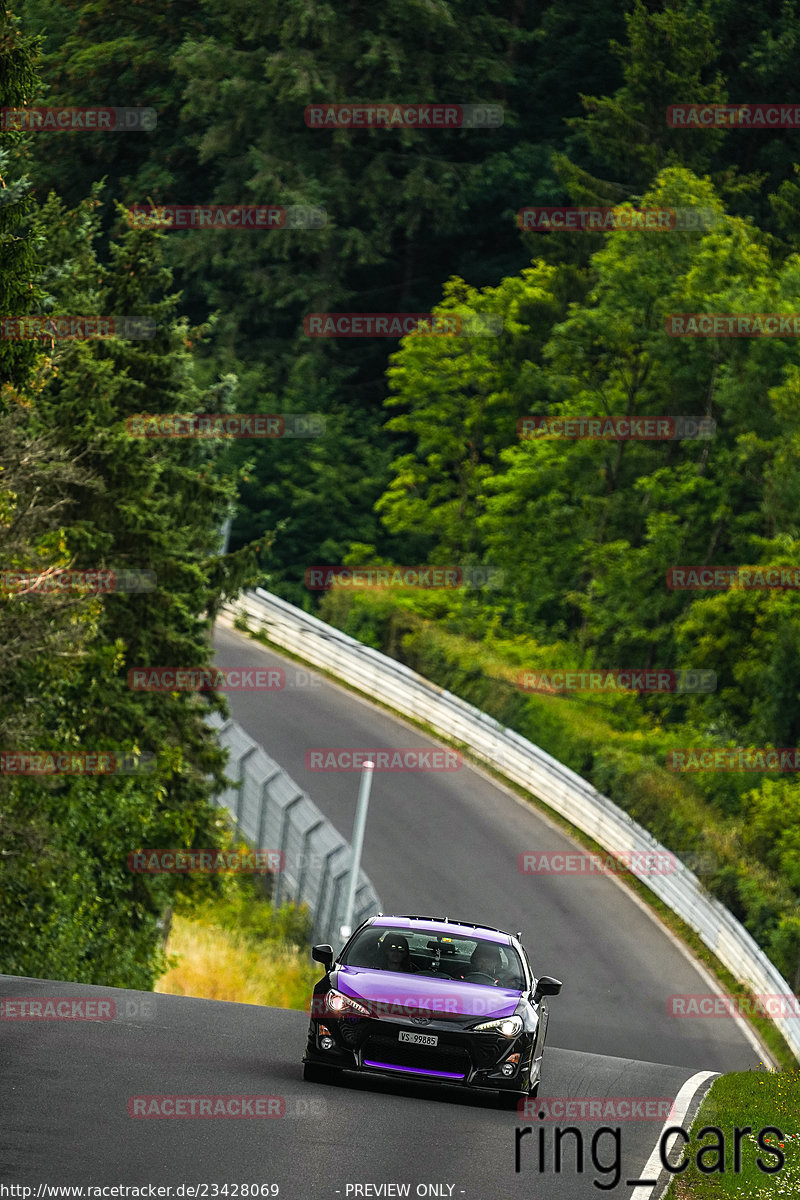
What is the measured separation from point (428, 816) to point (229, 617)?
16.8 m

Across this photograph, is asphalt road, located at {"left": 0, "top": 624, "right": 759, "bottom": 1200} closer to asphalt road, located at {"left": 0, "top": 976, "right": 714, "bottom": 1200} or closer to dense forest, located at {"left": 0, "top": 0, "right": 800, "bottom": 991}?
asphalt road, located at {"left": 0, "top": 976, "right": 714, "bottom": 1200}

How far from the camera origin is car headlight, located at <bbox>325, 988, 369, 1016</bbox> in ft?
41.8

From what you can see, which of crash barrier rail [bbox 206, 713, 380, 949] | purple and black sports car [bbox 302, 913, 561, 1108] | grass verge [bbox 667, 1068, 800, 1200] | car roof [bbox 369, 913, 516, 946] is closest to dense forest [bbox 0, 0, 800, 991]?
crash barrier rail [bbox 206, 713, 380, 949]

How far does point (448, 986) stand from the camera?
13.2 metres

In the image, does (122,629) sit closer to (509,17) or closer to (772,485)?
(772,485)

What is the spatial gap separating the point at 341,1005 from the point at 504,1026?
126cm

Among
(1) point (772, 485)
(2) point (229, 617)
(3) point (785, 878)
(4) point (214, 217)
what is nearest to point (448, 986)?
(3) point (785, 878)

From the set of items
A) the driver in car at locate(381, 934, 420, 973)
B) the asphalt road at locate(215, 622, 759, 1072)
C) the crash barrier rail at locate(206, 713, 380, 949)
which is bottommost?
the asphalt road at locate(215, 622, 759, 1072)

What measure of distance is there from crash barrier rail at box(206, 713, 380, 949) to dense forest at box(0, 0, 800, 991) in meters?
5.06

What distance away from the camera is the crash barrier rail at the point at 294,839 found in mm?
34000

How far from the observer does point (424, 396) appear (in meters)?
62.1

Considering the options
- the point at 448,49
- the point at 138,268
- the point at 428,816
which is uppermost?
the point at 448,49

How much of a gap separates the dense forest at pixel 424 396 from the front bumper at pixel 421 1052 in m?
9.68

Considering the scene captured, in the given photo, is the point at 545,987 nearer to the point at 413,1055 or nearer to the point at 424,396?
the point at 413,1055
